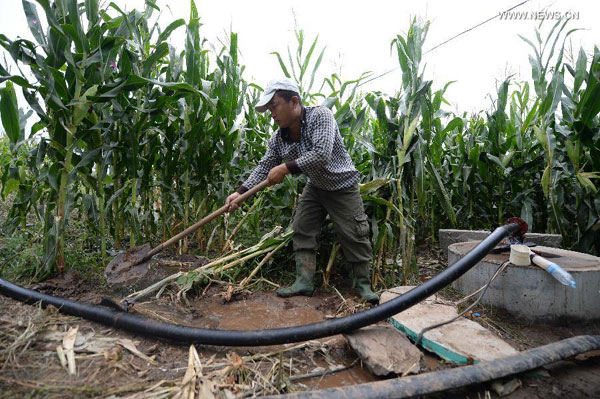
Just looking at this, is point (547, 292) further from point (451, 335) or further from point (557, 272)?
point (451, 335)

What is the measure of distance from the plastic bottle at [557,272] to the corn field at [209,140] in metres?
0.83

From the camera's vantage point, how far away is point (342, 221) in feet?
8.63

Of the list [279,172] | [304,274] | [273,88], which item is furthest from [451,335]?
[273,88]

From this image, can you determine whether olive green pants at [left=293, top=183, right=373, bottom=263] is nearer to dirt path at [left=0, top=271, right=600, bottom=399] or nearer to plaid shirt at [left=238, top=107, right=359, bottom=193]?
plaid shirt at [left=238, top=107, right=359, bottom=193]

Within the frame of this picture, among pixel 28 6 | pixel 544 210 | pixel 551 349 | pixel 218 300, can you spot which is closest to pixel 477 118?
pixel 544 210

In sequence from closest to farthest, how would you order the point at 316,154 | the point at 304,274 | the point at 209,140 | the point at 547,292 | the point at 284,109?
the point at 547,292 < the point at 316,154 < the point at 284,109 < the point at 304,274 < the point at 209,140

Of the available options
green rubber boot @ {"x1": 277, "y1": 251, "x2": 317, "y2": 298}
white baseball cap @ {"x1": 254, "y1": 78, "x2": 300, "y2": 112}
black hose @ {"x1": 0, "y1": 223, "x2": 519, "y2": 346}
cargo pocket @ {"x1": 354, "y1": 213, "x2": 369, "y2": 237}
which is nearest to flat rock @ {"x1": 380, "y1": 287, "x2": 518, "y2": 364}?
black hose @ {"x1": 0, "y1": 223, "x2": 519, "y2": 346}

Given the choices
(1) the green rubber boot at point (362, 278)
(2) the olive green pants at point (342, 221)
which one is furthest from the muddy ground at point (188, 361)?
(2) the olive green pants at point (342, 221)

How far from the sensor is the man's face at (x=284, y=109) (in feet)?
8.07

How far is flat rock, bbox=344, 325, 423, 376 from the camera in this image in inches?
63.2

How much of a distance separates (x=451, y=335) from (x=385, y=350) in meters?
0.44

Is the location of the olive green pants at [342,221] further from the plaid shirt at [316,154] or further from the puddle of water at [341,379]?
the puddle of water at [341,379]

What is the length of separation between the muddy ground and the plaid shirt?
0.98 m

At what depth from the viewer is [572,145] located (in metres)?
2.89
